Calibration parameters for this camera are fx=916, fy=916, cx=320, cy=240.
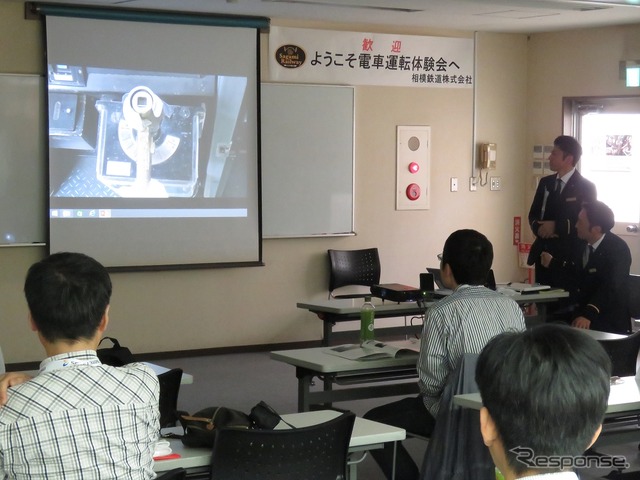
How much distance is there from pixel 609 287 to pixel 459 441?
2937mm

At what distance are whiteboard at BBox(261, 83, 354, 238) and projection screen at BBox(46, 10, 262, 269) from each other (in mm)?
151

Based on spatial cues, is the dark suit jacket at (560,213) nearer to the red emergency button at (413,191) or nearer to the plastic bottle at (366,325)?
the red emergency button at (413,191)

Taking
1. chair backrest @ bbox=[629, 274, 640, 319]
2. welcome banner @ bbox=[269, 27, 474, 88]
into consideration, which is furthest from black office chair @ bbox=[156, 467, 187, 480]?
welcome banner @ bbox=[269, 27, 474, 88]

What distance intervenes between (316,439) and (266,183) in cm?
526

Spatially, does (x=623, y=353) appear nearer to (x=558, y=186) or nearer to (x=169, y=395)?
(x=169, y=395)

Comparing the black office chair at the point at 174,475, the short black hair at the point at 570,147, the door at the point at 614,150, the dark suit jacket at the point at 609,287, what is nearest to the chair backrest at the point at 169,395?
the black office chair at the point at 174,475

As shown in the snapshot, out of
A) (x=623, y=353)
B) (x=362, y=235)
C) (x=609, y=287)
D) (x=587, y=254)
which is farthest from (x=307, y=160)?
(x=623, y=353)

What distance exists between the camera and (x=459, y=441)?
140 inches

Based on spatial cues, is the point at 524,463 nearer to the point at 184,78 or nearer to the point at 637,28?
the point at 184,78

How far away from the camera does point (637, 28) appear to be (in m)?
8.18

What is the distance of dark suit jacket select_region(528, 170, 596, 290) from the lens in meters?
7.43

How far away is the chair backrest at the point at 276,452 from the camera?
282 cm

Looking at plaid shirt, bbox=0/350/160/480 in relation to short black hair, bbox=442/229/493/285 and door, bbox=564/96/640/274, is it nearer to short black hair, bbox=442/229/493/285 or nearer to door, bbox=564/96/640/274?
short black hair, bbox=442/229/493/285

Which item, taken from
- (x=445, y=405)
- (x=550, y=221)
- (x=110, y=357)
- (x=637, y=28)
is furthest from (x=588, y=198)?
(x=110, y=357)
